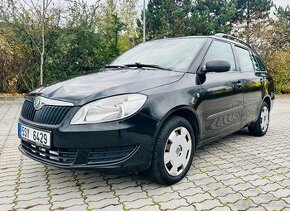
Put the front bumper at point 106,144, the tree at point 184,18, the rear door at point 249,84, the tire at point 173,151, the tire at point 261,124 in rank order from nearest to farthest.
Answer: the front bumper at point 106,144, the tire at point 173,151, the rear door at point 249,84, the tire at point 261,124, the tree at point 184,18

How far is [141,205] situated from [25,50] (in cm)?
988

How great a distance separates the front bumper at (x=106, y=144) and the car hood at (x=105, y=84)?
0.23 meters

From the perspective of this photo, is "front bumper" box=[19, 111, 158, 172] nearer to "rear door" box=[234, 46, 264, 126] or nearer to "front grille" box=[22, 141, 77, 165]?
"front grille" box=[22, 141, 77, 165]

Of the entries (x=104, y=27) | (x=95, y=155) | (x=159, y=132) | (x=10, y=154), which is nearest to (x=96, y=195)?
(x=95, y=155)

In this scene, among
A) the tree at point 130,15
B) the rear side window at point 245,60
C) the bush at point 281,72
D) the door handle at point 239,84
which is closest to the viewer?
the door handle at point 239,84

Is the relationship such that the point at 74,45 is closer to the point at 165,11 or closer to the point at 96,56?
the point at 96,56

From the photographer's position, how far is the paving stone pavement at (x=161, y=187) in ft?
8.80

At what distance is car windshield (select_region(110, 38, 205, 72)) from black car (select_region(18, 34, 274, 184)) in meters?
0.01

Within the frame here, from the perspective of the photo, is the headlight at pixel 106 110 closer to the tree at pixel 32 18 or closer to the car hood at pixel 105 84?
the car hood at pixel 105 84

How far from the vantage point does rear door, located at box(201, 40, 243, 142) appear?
137 inches

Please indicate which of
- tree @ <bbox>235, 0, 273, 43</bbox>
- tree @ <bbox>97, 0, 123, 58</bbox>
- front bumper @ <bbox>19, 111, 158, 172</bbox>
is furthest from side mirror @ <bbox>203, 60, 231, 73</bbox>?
tree @ <bbox>235, 0, 273, 43</bbox>

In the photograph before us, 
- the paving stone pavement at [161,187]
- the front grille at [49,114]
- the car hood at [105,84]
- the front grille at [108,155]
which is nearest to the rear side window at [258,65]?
the paving stone pavement at [161,187]

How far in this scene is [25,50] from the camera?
11.1m

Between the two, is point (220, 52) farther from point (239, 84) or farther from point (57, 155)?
point (57, 155)
